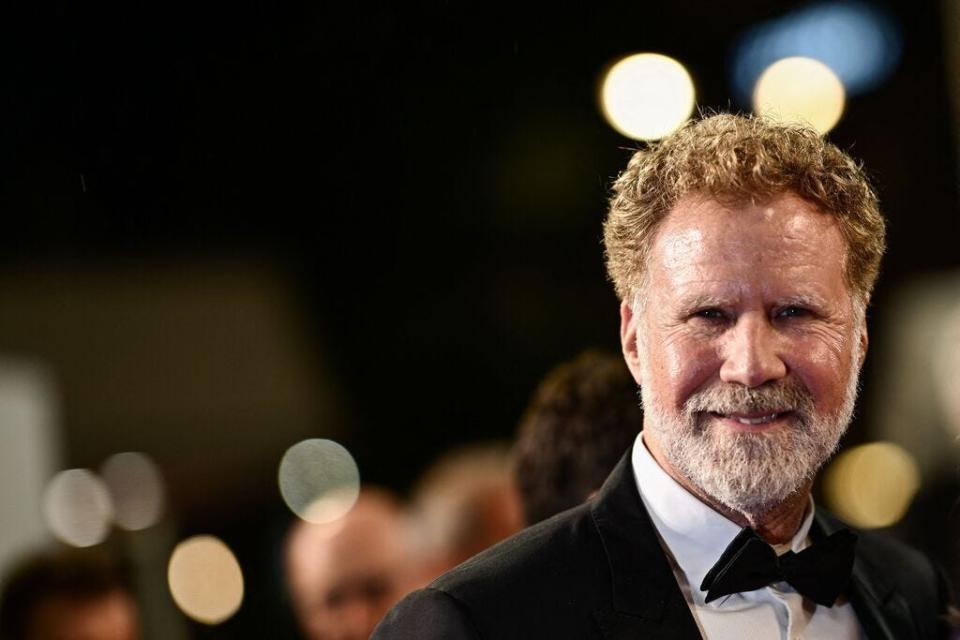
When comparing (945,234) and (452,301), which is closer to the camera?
(945,234)

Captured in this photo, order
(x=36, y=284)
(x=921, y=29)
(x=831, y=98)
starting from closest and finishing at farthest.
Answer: (x=831, y=98) → (x=921, y=29) → (x=36, y=284)

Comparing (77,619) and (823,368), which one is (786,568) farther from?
(77,619)

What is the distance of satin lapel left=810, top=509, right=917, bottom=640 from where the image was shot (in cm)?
208

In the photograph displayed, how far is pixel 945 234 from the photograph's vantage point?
6.67 meters

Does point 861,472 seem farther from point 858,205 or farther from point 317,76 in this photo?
point 858,205

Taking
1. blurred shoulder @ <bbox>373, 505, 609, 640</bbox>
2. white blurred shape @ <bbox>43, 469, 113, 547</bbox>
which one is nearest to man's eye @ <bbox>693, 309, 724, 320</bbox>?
blurred shoulder @ <bbox>373, 505, 609, 640</bbox>

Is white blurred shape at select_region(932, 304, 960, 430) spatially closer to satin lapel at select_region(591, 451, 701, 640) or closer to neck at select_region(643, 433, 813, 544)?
neck at select_region(643, 433, 813, 544)

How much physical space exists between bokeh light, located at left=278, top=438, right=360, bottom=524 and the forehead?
5243 mm

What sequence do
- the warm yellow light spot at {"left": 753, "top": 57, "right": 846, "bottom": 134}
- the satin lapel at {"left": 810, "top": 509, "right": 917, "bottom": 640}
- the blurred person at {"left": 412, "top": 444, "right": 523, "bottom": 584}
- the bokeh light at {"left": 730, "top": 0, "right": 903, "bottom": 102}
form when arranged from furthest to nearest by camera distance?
the bokeh light at {"left": 730, "top": 0, "right": 903, "bottom": 102} < the warm yellow light spot at {"left": 753, "top": 57, "right": 846, "bottom": 134} < the blurred person at {"left": 412, "top": 444, "right": 523, "bottom": 584} < the satin lapel at {"left": 810, "top": 509, "right": 917, "bottom": 640}

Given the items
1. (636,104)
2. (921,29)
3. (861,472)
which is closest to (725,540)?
(636,104)

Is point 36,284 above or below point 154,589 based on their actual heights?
above

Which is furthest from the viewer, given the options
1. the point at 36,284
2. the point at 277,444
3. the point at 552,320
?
the point at 277,444

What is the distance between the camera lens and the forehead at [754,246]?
1.93 metres

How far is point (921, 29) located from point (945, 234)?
46.7 inches
